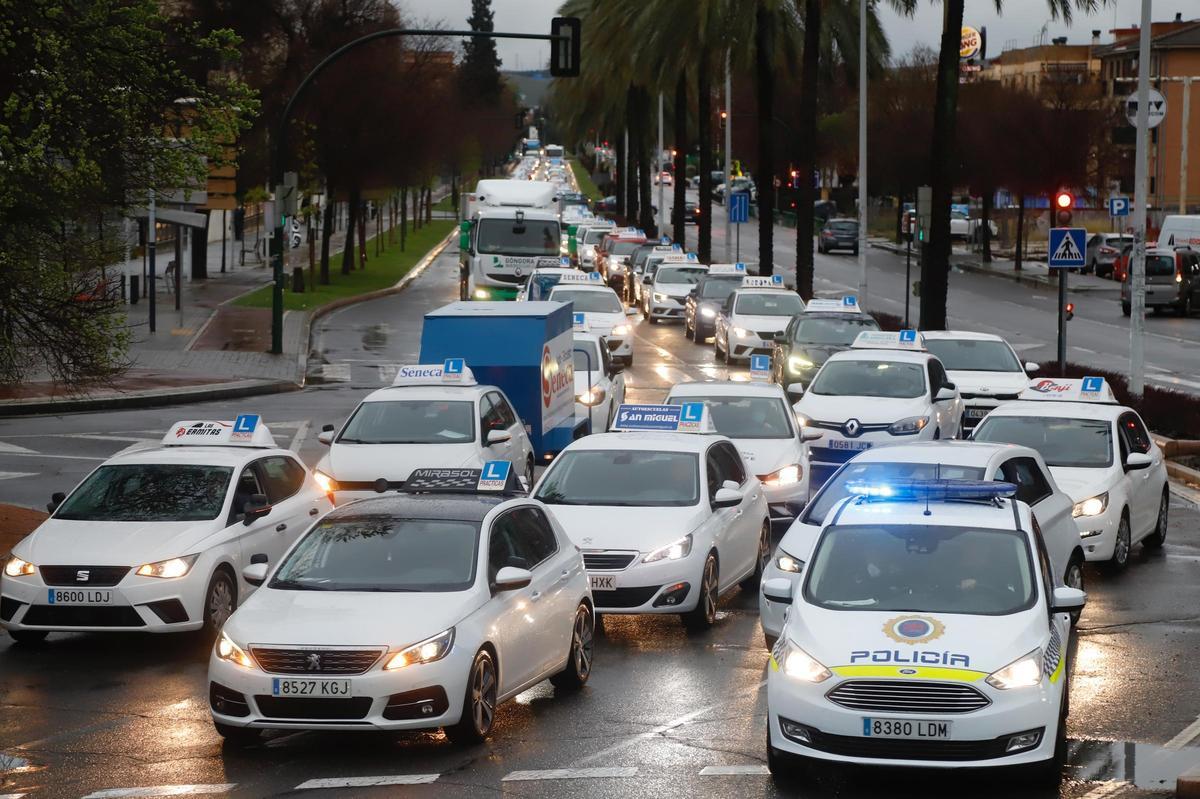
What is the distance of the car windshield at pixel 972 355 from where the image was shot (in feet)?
89.5

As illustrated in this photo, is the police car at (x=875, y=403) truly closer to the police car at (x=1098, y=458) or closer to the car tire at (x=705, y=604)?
the police car at (x=1098, y=458)

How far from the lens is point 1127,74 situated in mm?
124125

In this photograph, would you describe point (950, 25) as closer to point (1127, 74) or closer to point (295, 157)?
point (295, 157)

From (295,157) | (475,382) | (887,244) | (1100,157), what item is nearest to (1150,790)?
(475,382)

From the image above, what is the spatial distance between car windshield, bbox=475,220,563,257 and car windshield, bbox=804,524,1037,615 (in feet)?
132

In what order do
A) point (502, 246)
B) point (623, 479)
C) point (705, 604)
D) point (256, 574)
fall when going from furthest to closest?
1. point (502, 246)
2. point (623, 479)
3. point (705, 604)
4. point (256, 574)

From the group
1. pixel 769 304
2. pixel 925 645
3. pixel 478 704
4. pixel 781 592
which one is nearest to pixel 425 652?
pixel 478 704

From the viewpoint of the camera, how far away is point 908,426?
73.3 ft

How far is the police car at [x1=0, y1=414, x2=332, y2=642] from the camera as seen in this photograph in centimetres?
1299

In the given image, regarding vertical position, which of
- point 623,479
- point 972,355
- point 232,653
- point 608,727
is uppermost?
point 972,355

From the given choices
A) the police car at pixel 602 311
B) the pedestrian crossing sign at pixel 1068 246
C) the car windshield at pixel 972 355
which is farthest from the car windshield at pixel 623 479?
the police car at pixel 602 311

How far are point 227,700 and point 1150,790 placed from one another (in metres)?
5.10

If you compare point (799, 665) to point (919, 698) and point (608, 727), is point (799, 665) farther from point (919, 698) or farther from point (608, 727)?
point (608, 727)

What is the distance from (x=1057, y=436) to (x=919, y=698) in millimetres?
9344
